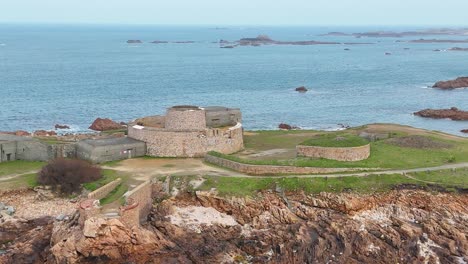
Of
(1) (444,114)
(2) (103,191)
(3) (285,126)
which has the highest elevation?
(2) (103,191)

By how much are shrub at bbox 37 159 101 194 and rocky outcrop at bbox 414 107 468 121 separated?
172 feet

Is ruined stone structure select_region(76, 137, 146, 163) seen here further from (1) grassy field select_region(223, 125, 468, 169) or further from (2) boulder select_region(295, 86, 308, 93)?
(2) boulder select_region(295, 86, 308, 93)

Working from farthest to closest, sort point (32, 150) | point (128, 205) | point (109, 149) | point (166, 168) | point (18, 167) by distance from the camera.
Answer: point (32, 150)
point (109, 149)
point (18, 167)
point (166, 168)
point (128, 205)

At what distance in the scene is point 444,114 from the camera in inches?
3147

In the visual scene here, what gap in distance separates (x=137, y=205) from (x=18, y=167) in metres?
13.6

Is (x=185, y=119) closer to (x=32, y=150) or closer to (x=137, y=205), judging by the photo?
(x=32, y=150)

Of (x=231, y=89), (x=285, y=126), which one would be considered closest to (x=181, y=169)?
(x=285, y=126)

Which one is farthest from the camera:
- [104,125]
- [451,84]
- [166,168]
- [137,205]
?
[451,84]

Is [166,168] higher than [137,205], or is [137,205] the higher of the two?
[166,168]

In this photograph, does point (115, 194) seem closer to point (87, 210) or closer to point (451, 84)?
point (87, 210)

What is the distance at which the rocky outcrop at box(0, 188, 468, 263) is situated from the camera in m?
31.4

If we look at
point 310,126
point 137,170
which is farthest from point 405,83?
point 137,170

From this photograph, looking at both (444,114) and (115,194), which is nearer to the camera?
(115,194)

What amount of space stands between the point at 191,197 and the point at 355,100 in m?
63.1
